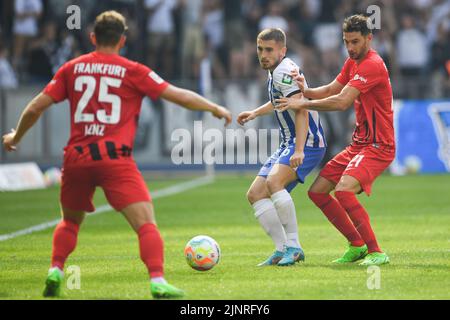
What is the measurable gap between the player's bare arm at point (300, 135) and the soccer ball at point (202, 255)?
111cm

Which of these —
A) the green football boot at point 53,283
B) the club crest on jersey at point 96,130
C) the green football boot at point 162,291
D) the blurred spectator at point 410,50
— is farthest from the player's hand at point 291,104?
the blurred spectator at point 410,50

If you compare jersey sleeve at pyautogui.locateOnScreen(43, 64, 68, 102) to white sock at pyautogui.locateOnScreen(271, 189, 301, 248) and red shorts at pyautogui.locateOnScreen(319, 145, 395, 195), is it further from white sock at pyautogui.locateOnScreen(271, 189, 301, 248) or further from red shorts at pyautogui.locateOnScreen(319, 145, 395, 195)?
red shorts at pyautogui.locateOnScreen(319, 145, 395, 195)

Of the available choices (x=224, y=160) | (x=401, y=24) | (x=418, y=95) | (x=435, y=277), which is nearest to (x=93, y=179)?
(x=435, y=277)

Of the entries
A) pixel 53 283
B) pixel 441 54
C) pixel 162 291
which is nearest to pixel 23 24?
pixel 441 54

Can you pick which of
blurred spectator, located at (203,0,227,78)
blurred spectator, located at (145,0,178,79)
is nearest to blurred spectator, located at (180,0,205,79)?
blurred spectator, located at (145,0,178,79)

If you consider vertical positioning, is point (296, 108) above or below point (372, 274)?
above

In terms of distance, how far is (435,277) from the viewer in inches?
340

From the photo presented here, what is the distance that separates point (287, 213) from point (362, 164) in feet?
2.88

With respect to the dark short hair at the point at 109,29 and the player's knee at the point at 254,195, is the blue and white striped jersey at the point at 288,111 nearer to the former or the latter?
the player's knee at the point at 254,195

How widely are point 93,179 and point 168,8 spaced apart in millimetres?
17885

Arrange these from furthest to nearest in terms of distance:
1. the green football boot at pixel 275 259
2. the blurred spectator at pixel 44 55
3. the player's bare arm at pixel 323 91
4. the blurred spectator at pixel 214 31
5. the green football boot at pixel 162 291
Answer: the blurred spectator at pixel 214 31, the blurred spectator at pixel 44 55, the player's bare arm at pixel 323 91, the green football boot at pixel 275 259, the green football boot at pixel 162 291

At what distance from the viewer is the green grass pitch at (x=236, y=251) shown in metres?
8.03

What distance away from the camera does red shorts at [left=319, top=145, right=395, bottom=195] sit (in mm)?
9734
